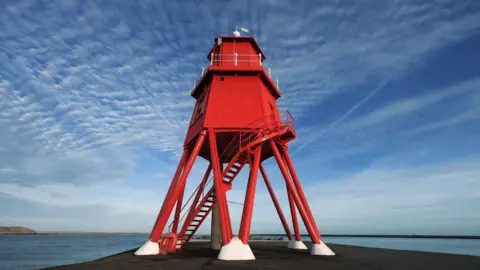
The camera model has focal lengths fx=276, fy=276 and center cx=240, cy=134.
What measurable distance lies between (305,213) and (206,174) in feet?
26.0

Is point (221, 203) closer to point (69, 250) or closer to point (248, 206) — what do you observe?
point (248, 206)

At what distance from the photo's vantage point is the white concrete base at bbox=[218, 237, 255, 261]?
1216 cm

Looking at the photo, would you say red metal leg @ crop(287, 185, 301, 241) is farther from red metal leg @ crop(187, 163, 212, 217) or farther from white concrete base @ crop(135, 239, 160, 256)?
white concrete base @ crop(135, 239, 160, 256)

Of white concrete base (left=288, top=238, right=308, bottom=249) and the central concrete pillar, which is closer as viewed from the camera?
white concrete base (left=288, top=238, right=308, bottom=249)

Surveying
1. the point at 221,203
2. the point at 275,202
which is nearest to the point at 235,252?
the point at 221,203

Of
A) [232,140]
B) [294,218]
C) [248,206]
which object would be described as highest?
[232,140]

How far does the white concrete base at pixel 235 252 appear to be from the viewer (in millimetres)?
12156

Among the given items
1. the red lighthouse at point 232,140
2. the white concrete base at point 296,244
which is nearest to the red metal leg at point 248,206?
the red lighthouse at point 232,140

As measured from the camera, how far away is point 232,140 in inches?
656

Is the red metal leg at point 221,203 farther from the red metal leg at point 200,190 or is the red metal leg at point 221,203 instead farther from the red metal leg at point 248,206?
the red metal leg at point 200,190

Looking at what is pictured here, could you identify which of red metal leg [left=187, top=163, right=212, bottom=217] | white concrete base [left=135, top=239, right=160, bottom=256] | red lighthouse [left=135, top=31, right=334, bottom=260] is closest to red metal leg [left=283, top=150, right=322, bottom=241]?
red lighthouse [left=135, top=31, right=334, bottom=260]

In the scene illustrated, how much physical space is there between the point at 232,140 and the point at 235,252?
658 centimetres

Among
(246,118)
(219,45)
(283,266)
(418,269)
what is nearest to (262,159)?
(246,118)

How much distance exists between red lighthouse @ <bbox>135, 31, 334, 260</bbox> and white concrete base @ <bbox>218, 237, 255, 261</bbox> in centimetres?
6
